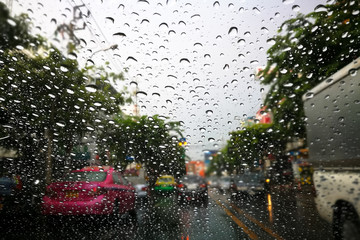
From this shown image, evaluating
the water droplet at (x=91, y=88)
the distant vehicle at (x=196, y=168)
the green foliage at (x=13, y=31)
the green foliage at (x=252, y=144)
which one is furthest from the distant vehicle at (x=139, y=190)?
the green foliage at (x=13, y=31)

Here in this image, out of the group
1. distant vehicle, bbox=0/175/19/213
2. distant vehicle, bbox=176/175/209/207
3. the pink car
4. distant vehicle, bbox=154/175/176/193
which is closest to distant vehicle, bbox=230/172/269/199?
distant vehicle, bbox=176/175/209/207

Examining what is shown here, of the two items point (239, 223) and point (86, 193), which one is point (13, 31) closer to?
point (86, 193)

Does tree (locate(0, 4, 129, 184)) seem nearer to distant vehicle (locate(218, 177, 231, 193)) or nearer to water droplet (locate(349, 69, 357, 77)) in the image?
distant vehicle (locate(218, 177, 231, 193))

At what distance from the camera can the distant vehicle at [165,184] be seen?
11.3ft

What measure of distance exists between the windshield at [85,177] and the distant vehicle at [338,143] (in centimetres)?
267

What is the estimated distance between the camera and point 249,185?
320 centimetres

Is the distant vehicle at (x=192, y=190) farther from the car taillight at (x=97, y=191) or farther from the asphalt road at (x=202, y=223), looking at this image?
the car taillight at (x=97, y=191)

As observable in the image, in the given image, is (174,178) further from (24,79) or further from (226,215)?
(24,79)

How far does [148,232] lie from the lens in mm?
3863

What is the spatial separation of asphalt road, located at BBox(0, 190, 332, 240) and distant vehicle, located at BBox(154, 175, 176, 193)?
0.28m

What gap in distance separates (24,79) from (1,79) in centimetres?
25

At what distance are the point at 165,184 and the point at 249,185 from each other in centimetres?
121

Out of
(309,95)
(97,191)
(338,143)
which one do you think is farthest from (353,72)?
(97,191)

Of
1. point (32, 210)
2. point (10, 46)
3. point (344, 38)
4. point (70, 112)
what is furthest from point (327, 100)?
point (32, 210)
